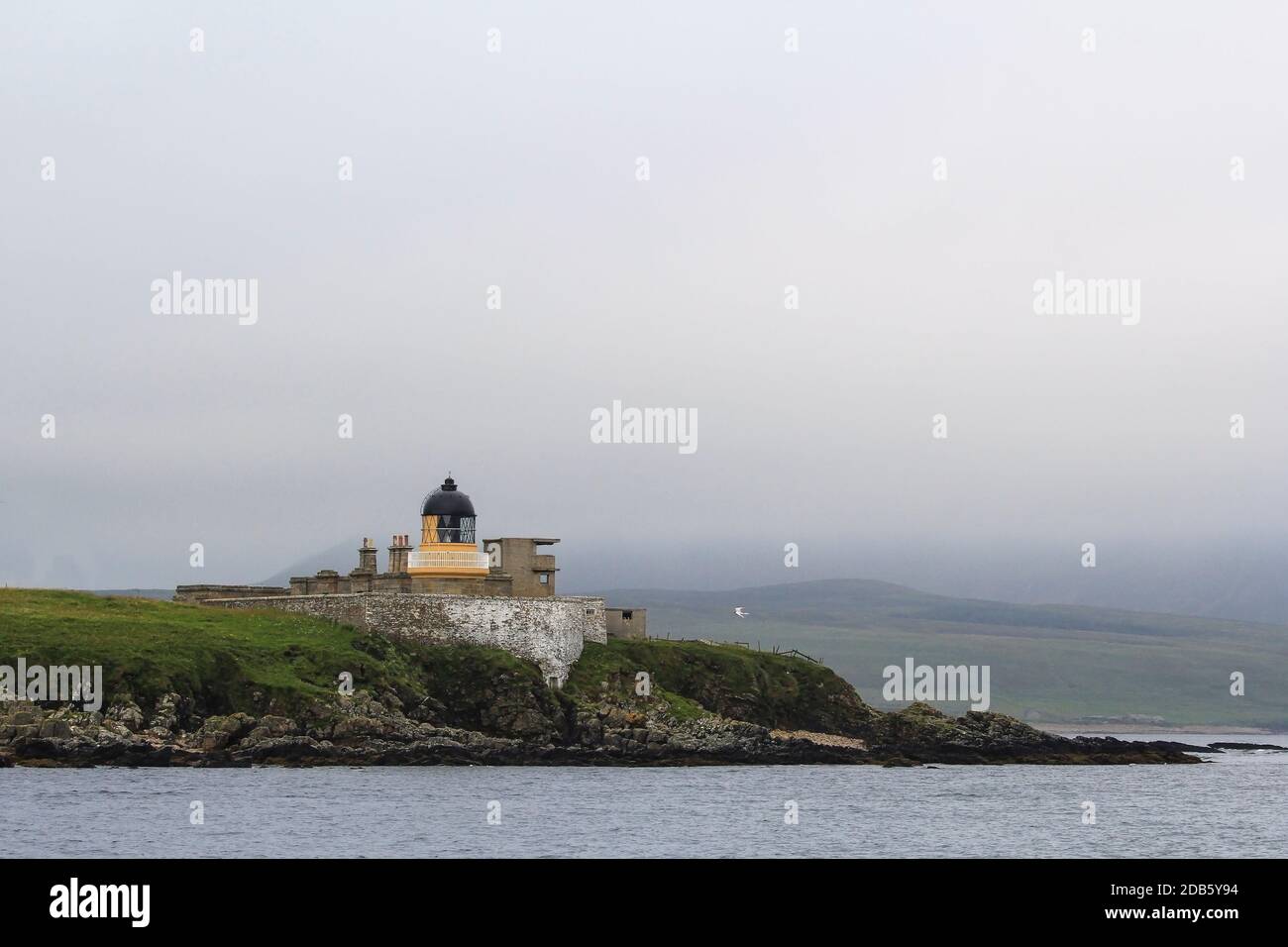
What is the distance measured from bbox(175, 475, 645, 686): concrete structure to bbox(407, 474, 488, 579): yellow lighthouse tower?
0.16 ft

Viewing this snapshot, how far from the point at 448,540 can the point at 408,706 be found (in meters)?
11.9

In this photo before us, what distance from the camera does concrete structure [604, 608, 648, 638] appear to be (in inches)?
3378

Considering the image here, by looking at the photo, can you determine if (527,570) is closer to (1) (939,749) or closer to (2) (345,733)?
(2) (345,733)

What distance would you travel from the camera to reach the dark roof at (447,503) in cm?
7919

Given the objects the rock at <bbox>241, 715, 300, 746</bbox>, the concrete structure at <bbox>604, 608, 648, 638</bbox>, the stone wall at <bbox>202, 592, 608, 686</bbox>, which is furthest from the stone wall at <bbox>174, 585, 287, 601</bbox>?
the rock at <bbox>241, 715, 300, 746</bbox>

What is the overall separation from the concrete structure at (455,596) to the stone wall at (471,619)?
5 cm

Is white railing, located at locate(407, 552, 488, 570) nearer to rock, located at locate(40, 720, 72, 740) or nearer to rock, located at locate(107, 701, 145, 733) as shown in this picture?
rock, located at locate(107, 701, 145, 733)

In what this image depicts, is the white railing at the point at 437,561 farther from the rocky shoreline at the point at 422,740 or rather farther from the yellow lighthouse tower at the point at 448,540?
the rocky shoreline at the point at 422,740

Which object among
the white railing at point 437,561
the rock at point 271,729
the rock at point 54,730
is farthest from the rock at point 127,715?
the white railing at point 437,561

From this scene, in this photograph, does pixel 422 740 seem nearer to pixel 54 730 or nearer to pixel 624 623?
pixel 54 730

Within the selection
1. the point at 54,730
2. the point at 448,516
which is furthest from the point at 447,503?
the point at 54,730
